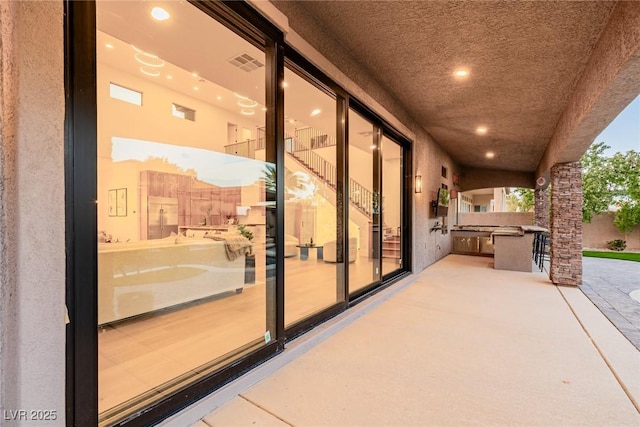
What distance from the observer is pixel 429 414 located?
1944 mm

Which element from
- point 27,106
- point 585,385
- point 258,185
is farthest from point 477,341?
point 27,106

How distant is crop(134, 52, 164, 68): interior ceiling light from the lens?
438 centimetres

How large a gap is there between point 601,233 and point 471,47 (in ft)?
48.2

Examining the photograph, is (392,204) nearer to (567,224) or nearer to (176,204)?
(567,224)

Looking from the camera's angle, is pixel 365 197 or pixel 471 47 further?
pixel 365 197

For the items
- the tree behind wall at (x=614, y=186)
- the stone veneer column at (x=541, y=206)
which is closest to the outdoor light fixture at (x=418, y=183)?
the stone veneer column at (x=541, y=206)

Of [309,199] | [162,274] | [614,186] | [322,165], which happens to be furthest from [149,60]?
[614,186]

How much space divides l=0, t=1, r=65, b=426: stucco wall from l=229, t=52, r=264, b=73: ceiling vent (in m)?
2.34

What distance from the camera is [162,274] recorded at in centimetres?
370

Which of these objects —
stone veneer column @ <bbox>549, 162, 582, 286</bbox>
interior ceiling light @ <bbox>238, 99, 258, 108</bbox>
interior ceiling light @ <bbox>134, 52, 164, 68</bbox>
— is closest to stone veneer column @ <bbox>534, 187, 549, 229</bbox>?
stone veneer column @ <bbox>549, 162, 582, 286</bbox>

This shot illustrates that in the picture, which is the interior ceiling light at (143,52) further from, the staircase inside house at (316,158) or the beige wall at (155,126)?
the staircase inside house at (316,158)

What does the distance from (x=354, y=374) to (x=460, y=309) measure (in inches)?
94.9

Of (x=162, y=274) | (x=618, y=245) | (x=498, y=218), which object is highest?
(x=498, y=218)

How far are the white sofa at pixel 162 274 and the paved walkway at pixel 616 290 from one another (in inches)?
191
